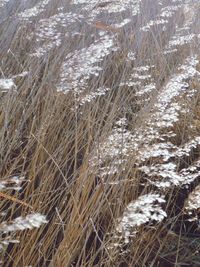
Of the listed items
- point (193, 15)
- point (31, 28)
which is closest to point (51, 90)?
point (31, 28)

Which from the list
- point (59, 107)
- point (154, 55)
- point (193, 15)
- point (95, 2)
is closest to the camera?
point (59, 107)

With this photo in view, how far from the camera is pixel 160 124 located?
3.53ft

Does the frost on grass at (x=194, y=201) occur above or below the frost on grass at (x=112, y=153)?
below

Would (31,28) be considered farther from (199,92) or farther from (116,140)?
(116,140)

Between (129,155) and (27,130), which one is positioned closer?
(129,155)

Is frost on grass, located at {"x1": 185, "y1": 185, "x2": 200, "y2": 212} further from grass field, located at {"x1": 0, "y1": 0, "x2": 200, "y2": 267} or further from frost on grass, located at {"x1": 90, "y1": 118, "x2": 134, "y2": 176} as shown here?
frost on grass, located at {"x1": 90, "y1": 118, "x2": 134, "y2": 176}

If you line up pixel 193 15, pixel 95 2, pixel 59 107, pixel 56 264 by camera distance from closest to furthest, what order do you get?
pixel 56 264
pixel 59 107
pixel 95 2
pixel 193 15

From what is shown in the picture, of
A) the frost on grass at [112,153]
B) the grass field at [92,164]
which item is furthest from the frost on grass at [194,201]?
the frost on grass at [112,153]

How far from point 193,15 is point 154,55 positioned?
64 centimetres

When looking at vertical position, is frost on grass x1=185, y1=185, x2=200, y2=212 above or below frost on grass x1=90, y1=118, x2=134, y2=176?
below

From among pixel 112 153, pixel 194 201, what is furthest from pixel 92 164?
pixel 194 201

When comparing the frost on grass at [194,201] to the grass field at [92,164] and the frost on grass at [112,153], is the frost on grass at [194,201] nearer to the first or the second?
the grass field at [92,164]

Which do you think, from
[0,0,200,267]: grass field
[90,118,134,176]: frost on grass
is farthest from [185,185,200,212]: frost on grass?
[90,118,134,176]: frost on grass

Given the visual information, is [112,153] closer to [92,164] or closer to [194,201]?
[92,164]
